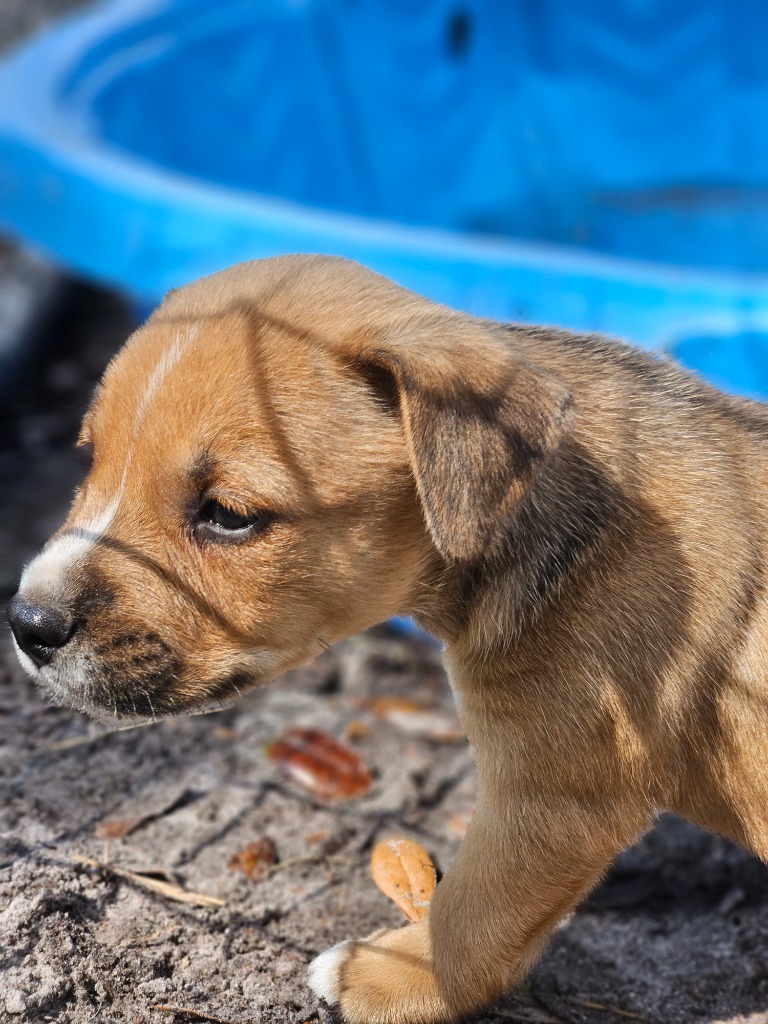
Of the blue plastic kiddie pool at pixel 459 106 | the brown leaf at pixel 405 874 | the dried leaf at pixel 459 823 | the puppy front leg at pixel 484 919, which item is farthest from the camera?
the blue plastic kiddie pool at pixel 459 106

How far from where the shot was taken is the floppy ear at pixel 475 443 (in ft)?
8.24

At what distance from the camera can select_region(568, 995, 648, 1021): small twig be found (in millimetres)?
3418

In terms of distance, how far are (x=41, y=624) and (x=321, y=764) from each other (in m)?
2.08

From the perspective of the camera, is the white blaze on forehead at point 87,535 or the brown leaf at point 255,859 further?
the brown leaf at point 255,859

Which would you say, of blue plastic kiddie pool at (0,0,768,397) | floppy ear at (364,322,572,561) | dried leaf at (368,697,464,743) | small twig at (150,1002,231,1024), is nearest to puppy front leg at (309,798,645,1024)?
small twig at (150,1002,231,1024)

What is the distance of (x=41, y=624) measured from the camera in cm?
269

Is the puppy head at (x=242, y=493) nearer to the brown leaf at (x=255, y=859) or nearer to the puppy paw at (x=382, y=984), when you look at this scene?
the puppy paw at (x=382, y=984)

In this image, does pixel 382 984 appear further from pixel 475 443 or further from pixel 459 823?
pixel 475 443

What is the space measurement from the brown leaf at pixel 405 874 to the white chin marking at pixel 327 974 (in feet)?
1.20

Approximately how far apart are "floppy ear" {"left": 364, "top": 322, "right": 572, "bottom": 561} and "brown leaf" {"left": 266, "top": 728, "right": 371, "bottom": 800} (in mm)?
2149

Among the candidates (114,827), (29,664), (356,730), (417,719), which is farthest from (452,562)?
(417,719)

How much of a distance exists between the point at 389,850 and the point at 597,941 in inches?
29.0

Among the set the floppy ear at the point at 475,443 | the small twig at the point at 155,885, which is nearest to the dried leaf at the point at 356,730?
the small twig at the point at 155,885

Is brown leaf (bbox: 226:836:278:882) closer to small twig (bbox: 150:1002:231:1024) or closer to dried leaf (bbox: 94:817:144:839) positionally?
dried leaf (bbox: 94:817:144:839)
